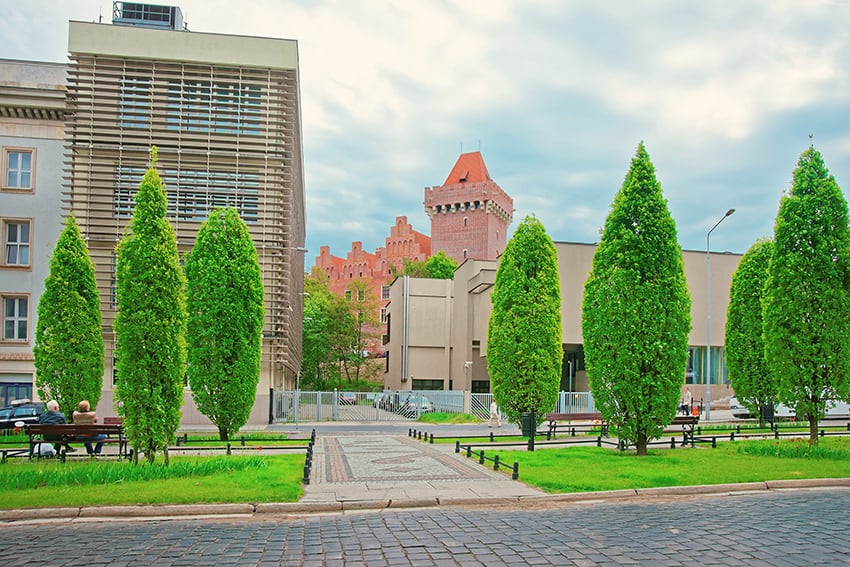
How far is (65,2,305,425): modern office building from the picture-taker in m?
32.0

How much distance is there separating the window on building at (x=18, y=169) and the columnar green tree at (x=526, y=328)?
22286 millimetres

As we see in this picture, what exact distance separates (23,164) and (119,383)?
78.3 ft

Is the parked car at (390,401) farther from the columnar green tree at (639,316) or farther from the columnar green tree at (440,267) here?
the columnar green tree at (440,267)

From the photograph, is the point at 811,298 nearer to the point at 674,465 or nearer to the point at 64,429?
the point at 674,465

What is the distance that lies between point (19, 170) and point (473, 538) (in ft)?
104

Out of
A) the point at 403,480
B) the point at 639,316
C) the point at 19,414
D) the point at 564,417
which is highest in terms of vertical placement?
the point at 639,316

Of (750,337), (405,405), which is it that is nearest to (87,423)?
(750,337)

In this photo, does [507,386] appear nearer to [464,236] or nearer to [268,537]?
[268,537]

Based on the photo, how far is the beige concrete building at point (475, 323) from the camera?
50.6m

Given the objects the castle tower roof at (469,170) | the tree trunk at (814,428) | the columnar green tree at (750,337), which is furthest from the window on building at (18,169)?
Result: the castle tower roof at (469,170)

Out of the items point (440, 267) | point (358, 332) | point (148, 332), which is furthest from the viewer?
point (440, 267)

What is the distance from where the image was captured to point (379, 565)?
7176 mm

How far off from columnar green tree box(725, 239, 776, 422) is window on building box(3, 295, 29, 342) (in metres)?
30.0

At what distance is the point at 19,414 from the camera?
25.3 meters
